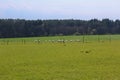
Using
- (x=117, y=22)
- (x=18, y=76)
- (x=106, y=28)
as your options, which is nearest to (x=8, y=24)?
(x=106, y=28)

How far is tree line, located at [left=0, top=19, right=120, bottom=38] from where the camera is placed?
14275cm

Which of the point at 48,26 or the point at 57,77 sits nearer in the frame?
the point at 57,77

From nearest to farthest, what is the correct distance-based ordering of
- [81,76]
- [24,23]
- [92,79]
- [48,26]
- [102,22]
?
[92,79], [81,76], [24,23], [48,26], [102,22]

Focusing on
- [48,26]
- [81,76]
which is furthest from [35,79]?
[48,26]

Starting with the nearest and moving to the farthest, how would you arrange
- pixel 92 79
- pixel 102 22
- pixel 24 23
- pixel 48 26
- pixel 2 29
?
pixel 92 79
pixel 2 29
pixel 24 23
pixel 48 26
pixel 102 22

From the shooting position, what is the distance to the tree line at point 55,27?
468 ft

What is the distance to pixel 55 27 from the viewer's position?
544 feet

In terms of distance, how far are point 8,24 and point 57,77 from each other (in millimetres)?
129207

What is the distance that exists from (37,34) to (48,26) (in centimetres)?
1543

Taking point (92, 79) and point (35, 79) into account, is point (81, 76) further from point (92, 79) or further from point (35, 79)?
point (35, 79)

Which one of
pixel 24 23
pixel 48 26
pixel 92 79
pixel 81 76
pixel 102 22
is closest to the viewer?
pixel 92 79

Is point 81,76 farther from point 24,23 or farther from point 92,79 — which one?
point 24,23

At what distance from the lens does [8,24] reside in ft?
476

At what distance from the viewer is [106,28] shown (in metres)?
170
